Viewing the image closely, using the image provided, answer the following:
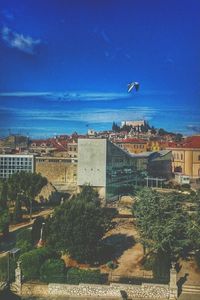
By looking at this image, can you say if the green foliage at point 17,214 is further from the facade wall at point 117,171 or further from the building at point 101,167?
the facade wall at point 117,171

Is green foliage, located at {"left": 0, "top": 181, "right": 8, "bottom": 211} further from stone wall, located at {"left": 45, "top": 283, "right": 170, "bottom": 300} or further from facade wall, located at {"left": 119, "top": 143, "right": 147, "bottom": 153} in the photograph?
facade wall, located at {"left": 119, "top": 143, "right": 147, "bottom": 153}

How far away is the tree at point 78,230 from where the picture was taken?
8273mm

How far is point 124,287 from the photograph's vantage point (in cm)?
730

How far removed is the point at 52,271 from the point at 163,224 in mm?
1966

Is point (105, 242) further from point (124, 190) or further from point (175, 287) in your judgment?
point (124, 190)

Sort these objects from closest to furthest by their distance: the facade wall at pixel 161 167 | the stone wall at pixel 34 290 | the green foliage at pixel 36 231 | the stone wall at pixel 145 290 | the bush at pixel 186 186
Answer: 1. the stone wall at pixel 145 290
2. the stone wall at pixel 34 290
3. the green foliage at pixel 36 231
4. the bush at pixel 186 186
5. the facade wall at pixel 161 167

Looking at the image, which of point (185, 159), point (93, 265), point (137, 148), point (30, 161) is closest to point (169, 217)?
point (93, 265)

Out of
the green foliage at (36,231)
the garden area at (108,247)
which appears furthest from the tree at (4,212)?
the garden area at (108,247)

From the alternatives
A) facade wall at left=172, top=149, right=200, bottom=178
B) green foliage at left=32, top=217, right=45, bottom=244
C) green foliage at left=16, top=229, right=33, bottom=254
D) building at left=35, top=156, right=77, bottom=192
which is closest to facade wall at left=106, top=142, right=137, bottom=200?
building at left=35, top=156, right=77, bottom=192

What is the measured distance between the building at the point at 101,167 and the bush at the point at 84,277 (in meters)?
6.15

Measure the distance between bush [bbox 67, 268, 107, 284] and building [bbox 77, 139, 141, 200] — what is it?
6.15 metres

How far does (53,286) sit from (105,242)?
218cm

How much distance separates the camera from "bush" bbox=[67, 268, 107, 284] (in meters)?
7.45

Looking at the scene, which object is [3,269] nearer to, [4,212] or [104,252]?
[104,252]
